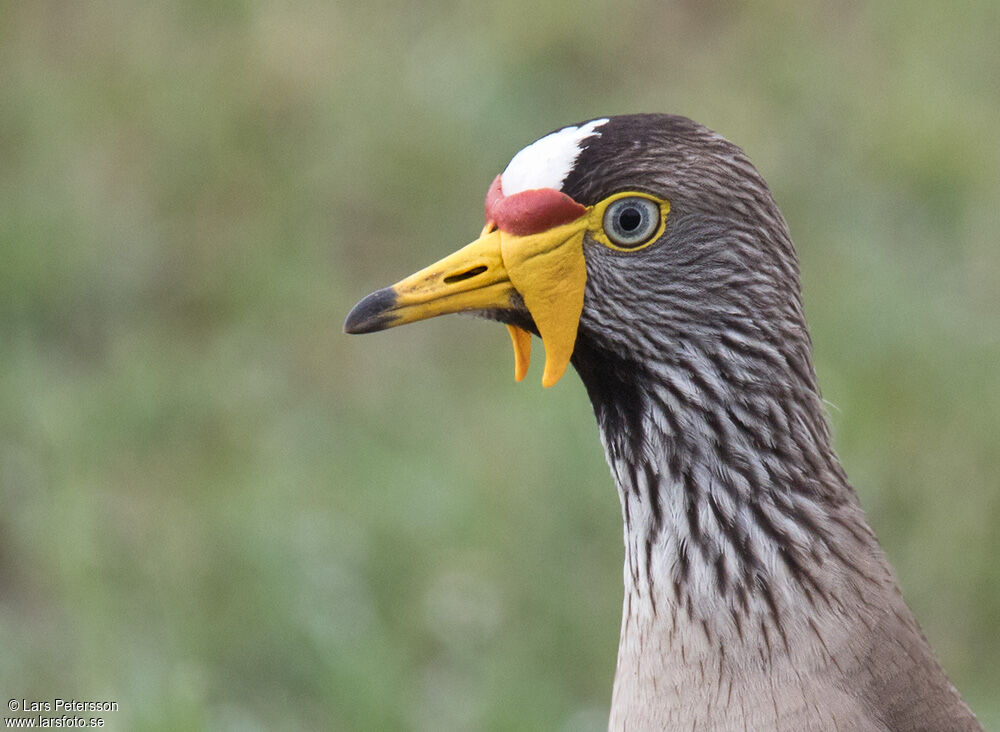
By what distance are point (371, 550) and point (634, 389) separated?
8.90 feet

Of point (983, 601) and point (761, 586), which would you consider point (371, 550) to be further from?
point (761, 586)

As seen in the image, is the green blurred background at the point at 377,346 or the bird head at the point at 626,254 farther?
the green blurred background at the point at 377,346

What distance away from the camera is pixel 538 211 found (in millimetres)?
3057

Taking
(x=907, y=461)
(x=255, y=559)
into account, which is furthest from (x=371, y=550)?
Result: (x=907, y=461)

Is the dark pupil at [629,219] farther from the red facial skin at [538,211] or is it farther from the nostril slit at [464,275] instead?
the nostril slit at [464,275]

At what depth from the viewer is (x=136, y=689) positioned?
4.39m

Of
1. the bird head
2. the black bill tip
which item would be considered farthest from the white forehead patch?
the black bill tip

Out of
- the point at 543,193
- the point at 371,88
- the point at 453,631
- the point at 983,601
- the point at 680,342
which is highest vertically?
the point at 371,88

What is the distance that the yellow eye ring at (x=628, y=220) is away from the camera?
10.0 feet

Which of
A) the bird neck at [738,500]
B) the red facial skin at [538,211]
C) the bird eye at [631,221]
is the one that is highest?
the red facial skin at [538,211]

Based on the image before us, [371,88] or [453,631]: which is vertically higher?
[371,88]

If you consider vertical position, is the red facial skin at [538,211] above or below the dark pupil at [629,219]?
above

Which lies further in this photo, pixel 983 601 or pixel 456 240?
pixel 456 240

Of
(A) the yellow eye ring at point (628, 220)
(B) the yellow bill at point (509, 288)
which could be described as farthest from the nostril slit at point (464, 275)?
(A) the yellow eye ring at point (628, 220)
